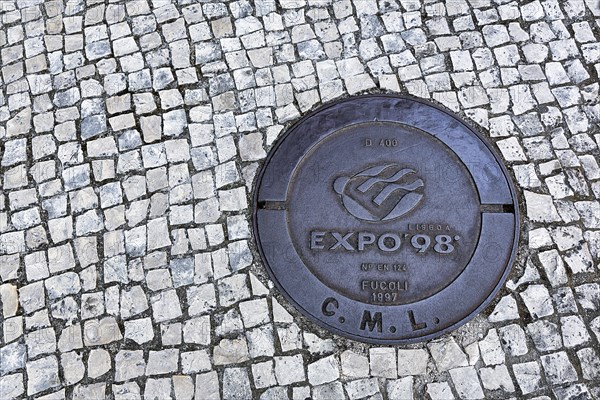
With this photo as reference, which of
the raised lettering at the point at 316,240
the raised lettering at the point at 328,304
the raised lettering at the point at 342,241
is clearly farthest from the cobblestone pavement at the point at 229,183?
the raised lettering at the point at 342,241

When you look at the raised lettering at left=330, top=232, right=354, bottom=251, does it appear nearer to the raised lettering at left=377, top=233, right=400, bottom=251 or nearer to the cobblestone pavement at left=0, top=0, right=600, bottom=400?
the raised lettering at left=377, top=233, right=400, bottom=251

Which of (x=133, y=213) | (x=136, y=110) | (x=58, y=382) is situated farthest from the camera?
(x=136, y=110)

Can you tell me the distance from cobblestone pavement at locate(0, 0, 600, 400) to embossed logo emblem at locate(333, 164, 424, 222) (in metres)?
0.49

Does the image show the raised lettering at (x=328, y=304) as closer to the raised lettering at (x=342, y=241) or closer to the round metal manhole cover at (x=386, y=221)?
the round metal manhole cover at (x=386, y=221)

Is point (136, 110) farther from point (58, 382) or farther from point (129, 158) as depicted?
point (58, 382)

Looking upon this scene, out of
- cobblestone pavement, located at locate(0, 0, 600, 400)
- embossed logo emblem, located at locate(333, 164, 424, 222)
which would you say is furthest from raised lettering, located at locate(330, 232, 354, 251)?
cobblestone pavement, located at locate(0, 0, 600, 400)

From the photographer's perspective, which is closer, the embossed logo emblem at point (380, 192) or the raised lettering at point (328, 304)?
the raised lettering at point (328, 304)

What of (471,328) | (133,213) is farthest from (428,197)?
(133,213)

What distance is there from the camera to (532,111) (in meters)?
3.22

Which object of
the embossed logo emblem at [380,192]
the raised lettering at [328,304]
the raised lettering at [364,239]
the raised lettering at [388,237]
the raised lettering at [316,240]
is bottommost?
the raised lettering at [328,304]

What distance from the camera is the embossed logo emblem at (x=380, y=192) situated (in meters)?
2.95

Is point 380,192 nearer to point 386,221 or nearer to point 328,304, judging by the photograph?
point 386,221

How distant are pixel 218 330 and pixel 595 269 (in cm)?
186

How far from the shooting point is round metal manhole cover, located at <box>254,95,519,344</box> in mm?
2828
